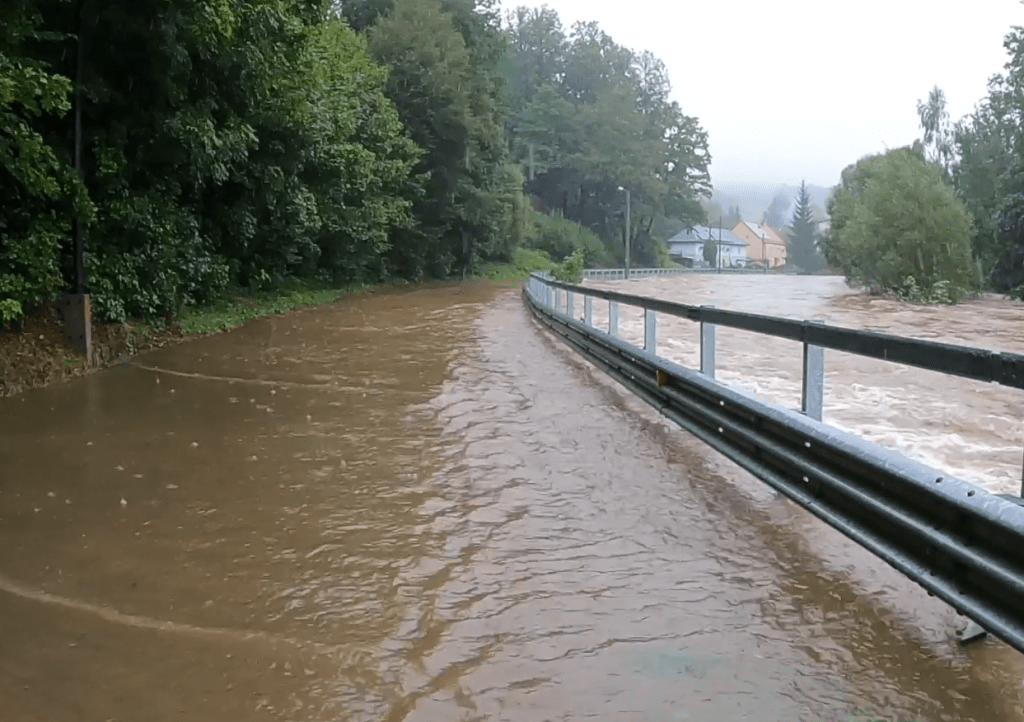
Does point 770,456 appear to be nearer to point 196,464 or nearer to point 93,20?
point 196,464

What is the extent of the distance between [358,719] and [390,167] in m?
35.1

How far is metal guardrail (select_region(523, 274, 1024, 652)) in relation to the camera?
3498 millimetres

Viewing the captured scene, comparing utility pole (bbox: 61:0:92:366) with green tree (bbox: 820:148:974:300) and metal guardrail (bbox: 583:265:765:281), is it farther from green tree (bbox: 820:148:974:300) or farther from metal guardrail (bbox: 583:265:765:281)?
metal guardrail (bbox: 583:265:765:281)

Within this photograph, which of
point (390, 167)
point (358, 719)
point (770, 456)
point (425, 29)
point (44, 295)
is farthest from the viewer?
point (425, 29)

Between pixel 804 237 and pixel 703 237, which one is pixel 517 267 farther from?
pixel 804 237

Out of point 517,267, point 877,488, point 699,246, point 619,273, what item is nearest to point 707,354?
point 877,488

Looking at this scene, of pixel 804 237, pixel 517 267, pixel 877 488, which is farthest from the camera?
pixel 804 237

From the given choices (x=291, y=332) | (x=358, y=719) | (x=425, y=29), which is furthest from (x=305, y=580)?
(x=425, y=29)

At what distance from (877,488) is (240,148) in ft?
52.4

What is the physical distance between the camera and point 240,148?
18141mm

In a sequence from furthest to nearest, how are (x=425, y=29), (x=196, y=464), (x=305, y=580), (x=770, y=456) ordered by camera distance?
(x=425, y=29)
(x=196, y=464)
(x=770, y=456)
(x=305, y=580)

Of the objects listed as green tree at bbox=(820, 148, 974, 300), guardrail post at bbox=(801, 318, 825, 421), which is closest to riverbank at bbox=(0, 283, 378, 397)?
guardrail post at bbox=(801, 318, 825, 421)

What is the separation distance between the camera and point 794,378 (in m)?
13.8

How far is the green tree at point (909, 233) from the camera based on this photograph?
53.8 meters
